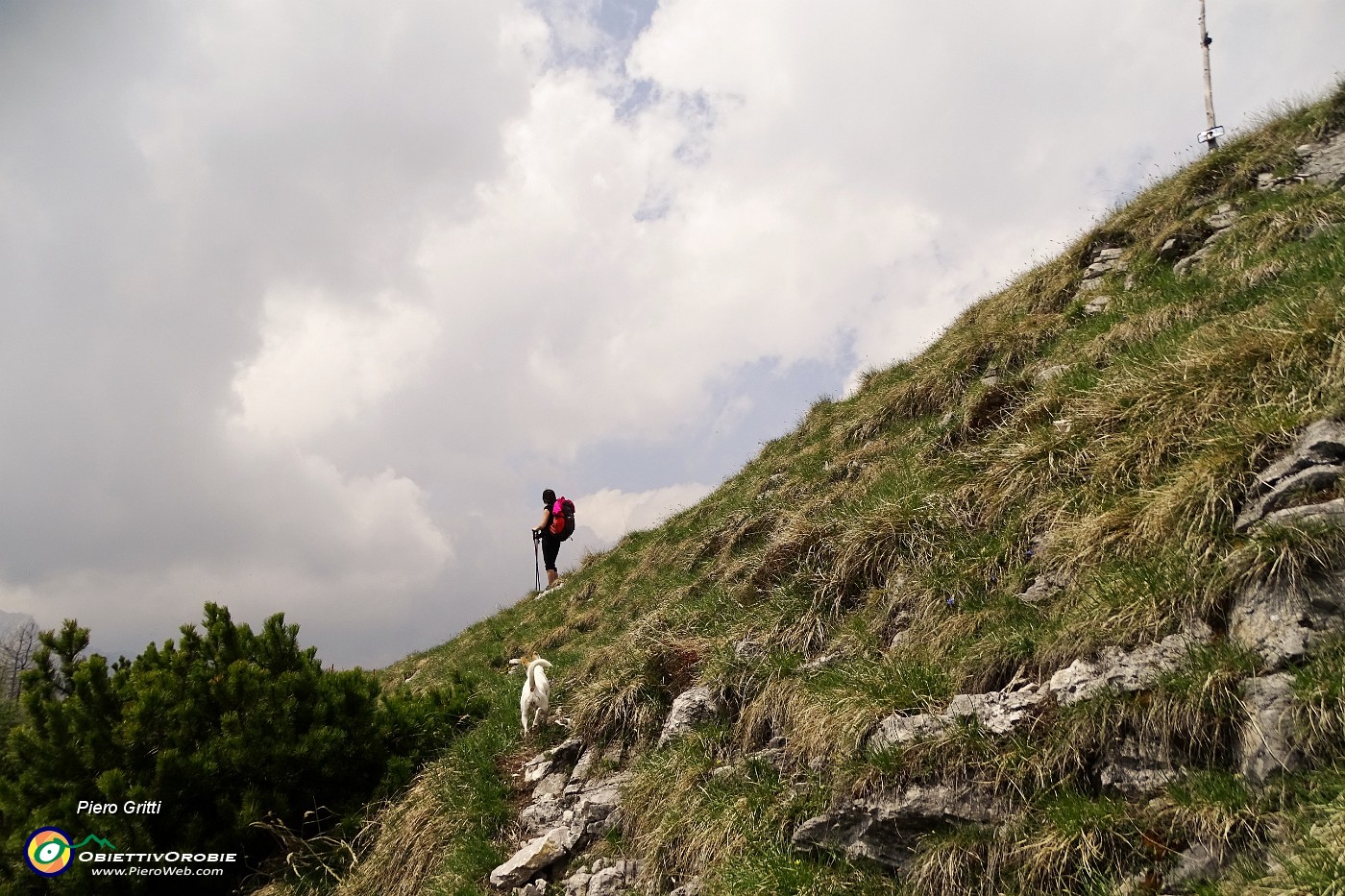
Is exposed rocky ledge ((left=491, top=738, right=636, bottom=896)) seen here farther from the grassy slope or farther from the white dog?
the white dog

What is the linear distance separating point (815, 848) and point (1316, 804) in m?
2.90

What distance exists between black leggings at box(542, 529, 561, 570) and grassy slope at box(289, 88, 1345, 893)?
9185 mm

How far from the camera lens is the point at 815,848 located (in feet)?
16.9

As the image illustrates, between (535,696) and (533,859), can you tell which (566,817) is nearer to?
(533,859)

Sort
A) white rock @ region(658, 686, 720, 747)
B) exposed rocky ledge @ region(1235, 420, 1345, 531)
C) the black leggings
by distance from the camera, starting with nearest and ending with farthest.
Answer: exposed rocky ledge @ region(1235, 420, 1345, 531) → white rock @ region(658, 686, 720, 747) → the black leggings

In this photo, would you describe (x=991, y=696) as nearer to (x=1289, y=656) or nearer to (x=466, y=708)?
(x=1289, y=656)

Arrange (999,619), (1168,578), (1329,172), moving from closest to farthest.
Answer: (1168,578), (999,619), (1329,172)

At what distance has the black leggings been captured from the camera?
21.0 meters

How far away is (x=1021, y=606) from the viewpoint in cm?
577

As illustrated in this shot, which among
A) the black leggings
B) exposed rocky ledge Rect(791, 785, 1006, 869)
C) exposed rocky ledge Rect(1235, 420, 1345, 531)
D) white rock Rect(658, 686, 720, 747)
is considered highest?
the black leggings

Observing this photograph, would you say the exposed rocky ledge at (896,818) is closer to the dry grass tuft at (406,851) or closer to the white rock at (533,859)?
the white rock at (533,859)

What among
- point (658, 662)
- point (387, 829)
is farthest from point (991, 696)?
point (387, 829)

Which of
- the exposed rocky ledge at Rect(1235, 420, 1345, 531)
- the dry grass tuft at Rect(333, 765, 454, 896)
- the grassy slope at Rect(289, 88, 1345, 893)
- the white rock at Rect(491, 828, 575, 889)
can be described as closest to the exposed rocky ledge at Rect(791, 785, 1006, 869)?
the grassy slope at Rect(289, 88, 1345, 893)

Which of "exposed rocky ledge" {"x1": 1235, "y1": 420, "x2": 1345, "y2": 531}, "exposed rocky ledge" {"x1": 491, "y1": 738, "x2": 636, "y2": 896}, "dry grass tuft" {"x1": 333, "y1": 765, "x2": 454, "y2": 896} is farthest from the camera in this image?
"dry grass tuft" {"x1": 333, "y1": 765, "x2": 454, "y2": 896}
